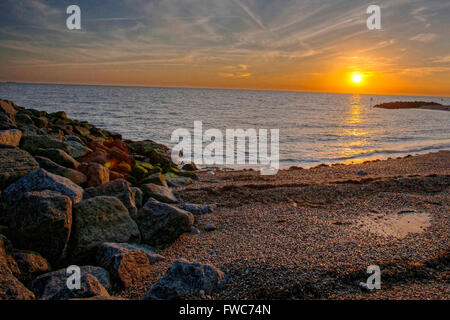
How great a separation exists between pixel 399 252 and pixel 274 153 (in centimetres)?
1400

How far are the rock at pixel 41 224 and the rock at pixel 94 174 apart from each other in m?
2.35

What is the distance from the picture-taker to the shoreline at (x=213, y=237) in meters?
3.95

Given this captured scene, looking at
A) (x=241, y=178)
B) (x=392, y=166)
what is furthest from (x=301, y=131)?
(x=241, y=178)

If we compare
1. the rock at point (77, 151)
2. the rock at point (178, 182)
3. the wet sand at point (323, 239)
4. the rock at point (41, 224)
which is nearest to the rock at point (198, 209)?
the wet sand at point (323, 239)

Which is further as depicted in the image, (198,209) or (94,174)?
(198,209)

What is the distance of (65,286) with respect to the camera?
3752mm

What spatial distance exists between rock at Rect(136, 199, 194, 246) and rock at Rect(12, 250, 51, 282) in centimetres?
171

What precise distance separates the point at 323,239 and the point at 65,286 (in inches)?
171

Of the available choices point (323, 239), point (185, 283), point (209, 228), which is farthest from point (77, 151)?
point (323, 239)

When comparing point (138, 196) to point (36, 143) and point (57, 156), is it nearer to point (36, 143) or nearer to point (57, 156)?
point (57, 156)

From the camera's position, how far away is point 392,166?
14898 mm
